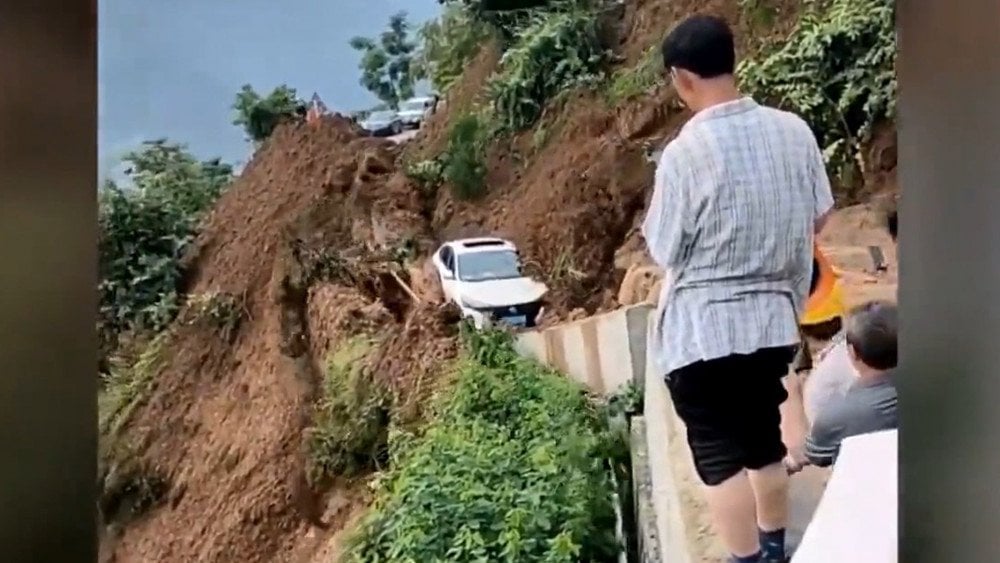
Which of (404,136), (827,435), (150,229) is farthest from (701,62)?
(150,229)

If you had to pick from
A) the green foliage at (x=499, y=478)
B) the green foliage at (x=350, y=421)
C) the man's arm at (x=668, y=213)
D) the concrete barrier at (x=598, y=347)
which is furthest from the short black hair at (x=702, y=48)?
the green foliage at (x=350, y=421)

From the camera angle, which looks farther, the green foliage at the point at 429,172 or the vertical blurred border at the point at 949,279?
the green foliage at the point at 429,172

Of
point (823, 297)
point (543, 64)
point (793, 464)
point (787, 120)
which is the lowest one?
point (793, 464)

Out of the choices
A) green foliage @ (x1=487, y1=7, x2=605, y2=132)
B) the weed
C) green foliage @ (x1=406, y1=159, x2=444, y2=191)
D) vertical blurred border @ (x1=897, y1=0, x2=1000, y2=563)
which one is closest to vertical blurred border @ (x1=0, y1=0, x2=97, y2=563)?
the weed

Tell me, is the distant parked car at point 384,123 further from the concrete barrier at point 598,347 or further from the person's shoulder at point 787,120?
the person's shoulder at point 787,120

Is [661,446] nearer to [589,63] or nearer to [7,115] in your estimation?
[589,63]

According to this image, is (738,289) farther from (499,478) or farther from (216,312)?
(216,312)

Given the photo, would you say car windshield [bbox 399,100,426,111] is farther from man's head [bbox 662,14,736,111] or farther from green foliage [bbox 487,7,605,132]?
man's head [bbox 662,14,736,111]
